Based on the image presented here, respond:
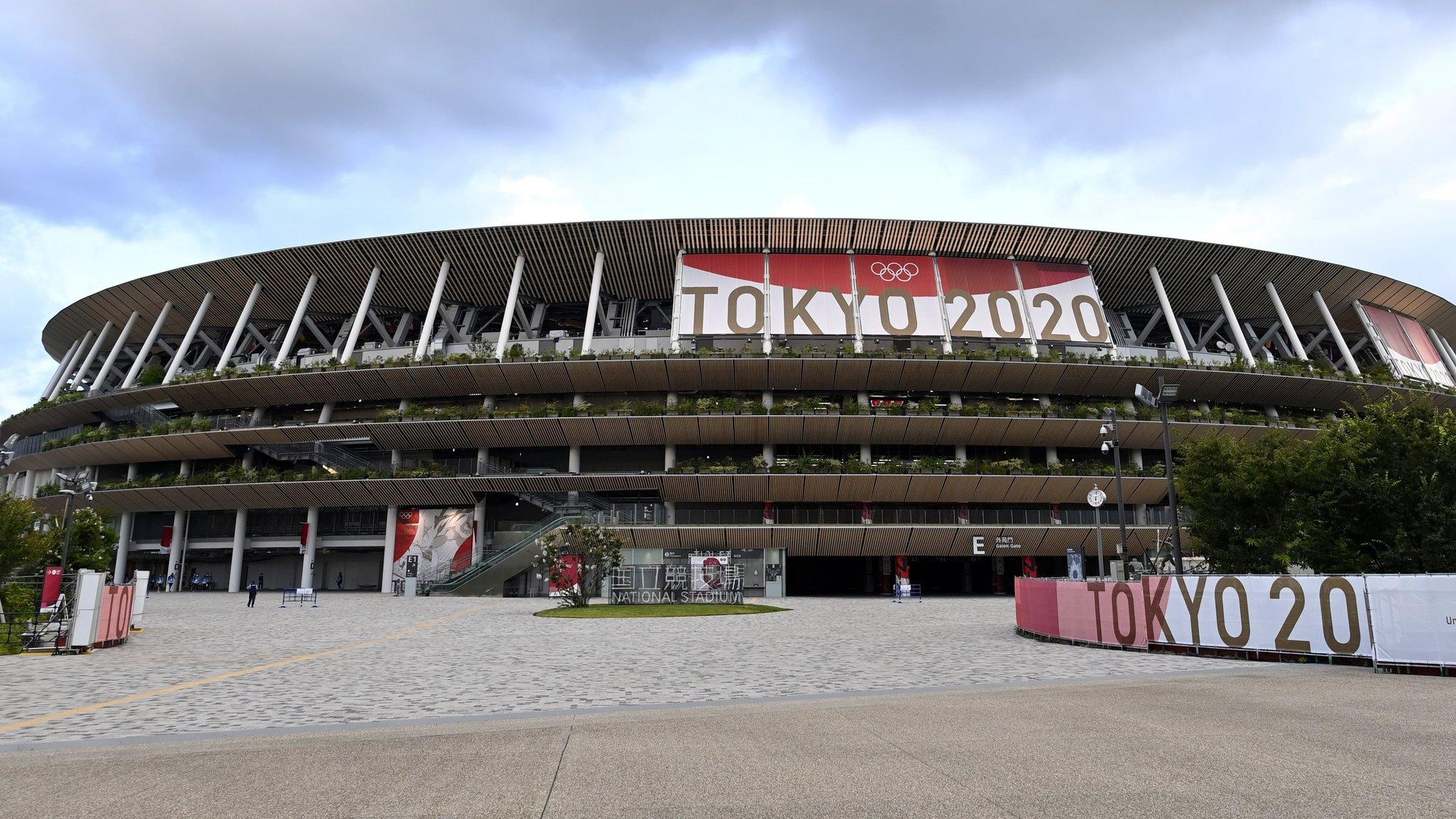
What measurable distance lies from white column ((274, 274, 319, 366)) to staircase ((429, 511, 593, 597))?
19.6 meters

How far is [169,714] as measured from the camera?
1013 cm


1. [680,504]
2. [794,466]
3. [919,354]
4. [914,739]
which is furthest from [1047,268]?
[914,739]

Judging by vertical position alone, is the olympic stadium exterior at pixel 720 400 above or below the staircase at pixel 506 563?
above

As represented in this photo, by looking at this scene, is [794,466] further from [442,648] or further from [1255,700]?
[1255,700]

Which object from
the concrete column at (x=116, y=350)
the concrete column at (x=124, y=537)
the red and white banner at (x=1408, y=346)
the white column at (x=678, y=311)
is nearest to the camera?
the white column at (x=678, y=311)

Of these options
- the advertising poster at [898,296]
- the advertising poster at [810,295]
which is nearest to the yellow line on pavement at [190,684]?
the advertising poster at [810,295]

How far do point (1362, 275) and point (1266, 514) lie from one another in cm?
4113

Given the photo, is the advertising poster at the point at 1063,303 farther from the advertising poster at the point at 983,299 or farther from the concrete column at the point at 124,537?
the concrete column at the point at 124,537

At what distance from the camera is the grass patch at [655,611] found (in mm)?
29125

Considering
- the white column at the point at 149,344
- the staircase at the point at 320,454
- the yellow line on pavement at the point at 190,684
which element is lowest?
the yellow line on pavement at the point at 190,684

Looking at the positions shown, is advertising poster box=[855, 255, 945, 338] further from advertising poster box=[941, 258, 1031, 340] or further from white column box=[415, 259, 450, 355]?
white column box=[415, 259, 450, 355]

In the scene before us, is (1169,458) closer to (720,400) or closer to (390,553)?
(720,400)

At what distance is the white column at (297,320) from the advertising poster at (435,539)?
1319 cm

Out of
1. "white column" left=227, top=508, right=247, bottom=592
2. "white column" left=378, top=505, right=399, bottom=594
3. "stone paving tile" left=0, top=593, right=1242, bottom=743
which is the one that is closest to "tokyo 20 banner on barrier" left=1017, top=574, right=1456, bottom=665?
"stone paving tile" left=0, top=593, right=1242, bottom=743
